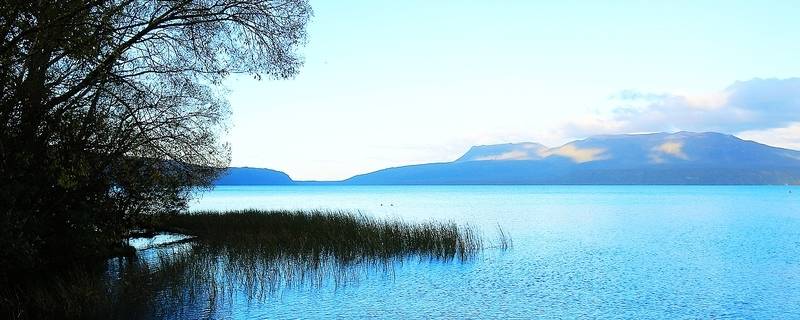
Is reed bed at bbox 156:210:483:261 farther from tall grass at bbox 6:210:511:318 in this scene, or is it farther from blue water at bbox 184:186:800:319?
blue water at bbox 184:186:800:319

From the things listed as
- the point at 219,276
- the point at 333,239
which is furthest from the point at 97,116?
the point at 333,239

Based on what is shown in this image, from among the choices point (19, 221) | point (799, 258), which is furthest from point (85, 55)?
point (799, 258)

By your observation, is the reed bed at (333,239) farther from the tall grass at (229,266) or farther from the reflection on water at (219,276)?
the reflection on water at (219,276)

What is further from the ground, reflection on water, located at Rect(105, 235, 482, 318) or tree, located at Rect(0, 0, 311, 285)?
tree, located at Rect(0, 0, 311, 285)

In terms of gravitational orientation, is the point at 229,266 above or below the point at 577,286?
above

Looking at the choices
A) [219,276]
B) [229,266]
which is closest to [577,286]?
[229,266]

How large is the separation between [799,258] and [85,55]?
1308 inches

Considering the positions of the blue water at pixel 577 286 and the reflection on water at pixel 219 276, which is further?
the blue water at pixel 577 286

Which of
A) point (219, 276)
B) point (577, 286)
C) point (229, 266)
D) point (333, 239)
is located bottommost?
point (577, 286)

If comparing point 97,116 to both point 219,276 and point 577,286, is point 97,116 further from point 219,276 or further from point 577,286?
point 577,286

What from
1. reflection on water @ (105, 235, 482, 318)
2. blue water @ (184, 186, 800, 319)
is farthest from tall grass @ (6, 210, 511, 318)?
blue water @ (184, 186, 800, 319)

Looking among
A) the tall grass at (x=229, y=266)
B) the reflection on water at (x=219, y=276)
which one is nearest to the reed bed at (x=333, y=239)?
the tall grass at (x=229, y=266)

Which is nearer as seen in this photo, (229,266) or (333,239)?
(229,266)

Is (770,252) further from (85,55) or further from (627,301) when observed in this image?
(85,55)
